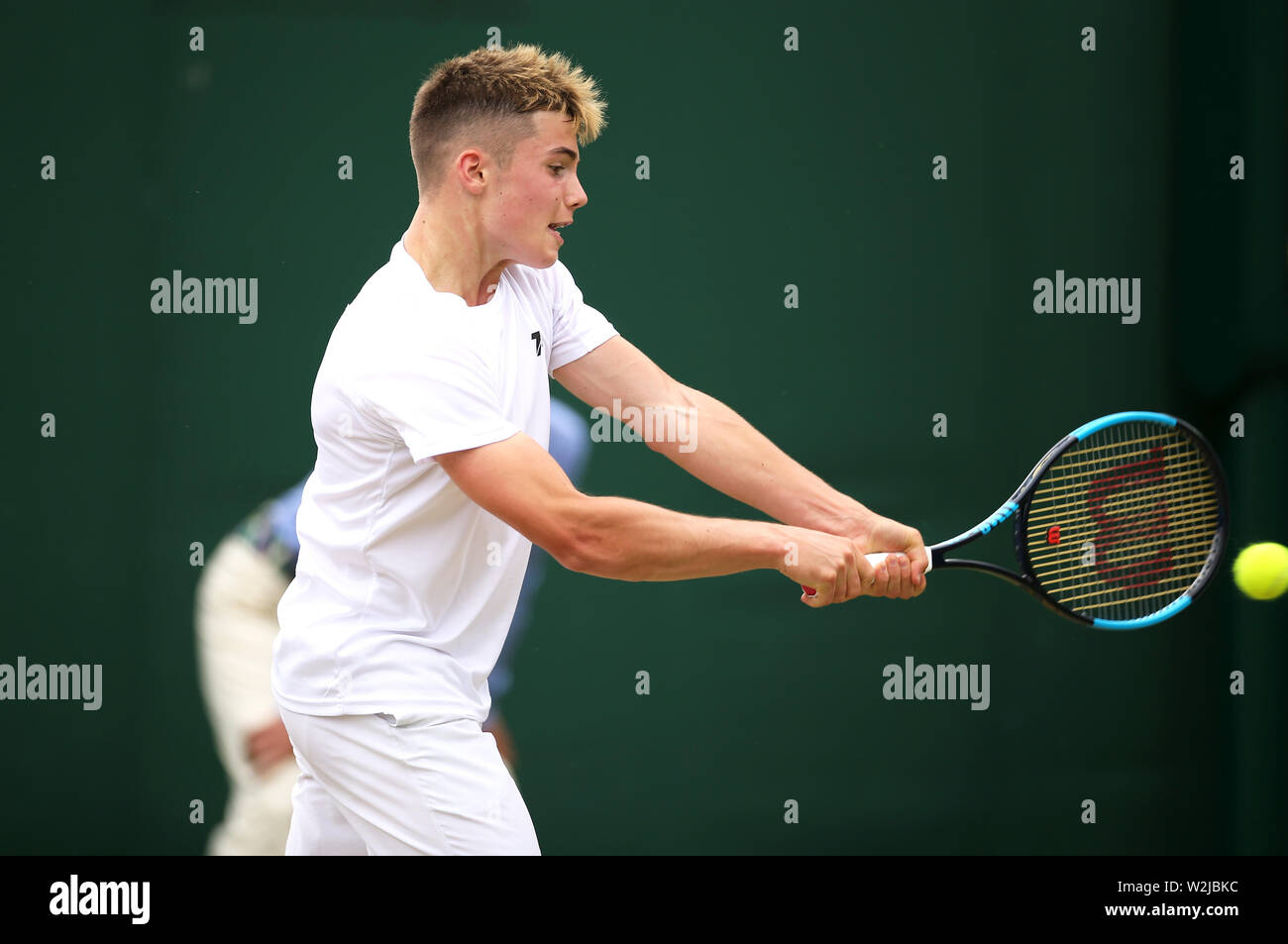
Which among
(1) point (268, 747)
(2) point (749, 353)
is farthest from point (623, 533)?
(2) point (749, 353)

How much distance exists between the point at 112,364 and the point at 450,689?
1.91 meters

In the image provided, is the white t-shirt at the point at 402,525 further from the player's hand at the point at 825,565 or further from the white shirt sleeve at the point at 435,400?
the player's hand at the point at 825,565

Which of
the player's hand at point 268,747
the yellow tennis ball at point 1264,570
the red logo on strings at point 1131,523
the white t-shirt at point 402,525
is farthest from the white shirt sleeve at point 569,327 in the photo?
the yellow tennis ball at point 1264,570

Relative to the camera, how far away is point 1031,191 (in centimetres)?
373

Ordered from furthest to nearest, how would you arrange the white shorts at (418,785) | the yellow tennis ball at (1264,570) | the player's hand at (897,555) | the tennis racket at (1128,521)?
the yellow tennis ball at (1264,570), the tennis racket at (1128,521), the player's hand at (897,555), the white shorts at (418,785)

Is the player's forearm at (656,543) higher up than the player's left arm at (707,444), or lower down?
lower down

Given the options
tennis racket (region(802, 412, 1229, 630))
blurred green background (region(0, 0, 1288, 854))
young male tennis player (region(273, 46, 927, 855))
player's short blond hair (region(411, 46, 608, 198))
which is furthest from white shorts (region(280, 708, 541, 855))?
blurred green background (region(0, 0, 1288, 854))

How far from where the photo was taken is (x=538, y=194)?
2.20 metres

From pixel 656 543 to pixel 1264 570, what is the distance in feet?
4.77

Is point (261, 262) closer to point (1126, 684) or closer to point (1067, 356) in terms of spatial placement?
point (1067, 356)

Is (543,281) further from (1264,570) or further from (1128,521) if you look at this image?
(1264,570)

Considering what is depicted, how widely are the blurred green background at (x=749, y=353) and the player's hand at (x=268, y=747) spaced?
1.09 feet

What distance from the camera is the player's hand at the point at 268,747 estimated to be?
3.23m

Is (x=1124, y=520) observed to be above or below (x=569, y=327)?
below
